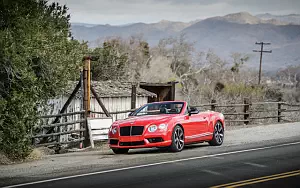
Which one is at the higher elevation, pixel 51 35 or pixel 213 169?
pixel 51 35

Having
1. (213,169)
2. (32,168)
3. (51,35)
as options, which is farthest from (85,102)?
(213,169)

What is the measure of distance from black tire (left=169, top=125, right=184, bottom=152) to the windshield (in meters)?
0.74

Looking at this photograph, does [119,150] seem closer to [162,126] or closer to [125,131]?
[125,131]

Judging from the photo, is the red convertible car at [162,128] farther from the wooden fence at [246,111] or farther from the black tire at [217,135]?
the wooden fence at [246,111]

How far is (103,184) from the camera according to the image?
11.4 m

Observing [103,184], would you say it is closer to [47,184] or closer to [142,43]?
[47,184]

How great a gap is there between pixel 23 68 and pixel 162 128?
402 centimetres

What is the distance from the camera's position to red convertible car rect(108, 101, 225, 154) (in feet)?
53.9

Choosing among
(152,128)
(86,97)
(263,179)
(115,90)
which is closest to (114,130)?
(152,128)

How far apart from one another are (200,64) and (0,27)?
8626 centimetres

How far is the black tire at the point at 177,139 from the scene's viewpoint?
16.7 m

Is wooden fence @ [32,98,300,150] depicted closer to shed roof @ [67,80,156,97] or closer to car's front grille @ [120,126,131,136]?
car's front grille @ [120,126,131,136]

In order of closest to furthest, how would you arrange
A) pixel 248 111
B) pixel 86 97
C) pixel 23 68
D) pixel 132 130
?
1. pixel 23 68
2. pixel 132 130
3. pixel 86 97
4. pixel 248 111

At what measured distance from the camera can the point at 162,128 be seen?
16.4 metres
